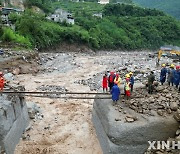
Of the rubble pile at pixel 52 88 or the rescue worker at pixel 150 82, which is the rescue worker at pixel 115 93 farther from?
the rubble pile at pixel 52 88

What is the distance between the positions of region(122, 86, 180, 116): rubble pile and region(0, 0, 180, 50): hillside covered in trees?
19563 millimetres

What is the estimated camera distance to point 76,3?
265ft

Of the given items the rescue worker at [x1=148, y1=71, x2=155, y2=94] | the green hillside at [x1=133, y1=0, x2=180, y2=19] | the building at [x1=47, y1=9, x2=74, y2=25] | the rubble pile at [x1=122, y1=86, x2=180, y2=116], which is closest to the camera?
the rubble pile at [x1=122, y1=86, x2=180, y2=116]

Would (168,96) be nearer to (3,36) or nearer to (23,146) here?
(23,146)

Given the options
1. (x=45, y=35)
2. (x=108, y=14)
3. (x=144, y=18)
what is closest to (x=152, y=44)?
(x=144, y=18)

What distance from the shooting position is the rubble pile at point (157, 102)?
10.4 meters

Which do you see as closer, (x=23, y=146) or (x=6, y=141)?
(x=6, y=141)

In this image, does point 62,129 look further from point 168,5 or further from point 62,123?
point 168,5

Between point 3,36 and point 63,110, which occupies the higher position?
point 3,36

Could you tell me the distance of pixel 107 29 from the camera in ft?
177

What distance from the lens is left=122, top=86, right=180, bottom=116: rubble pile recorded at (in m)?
10.4

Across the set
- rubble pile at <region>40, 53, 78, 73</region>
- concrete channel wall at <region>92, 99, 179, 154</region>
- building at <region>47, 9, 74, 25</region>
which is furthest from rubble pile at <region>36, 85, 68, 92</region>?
building at <region>47, 9, 74, 25</region>

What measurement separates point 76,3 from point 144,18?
24.4 meters

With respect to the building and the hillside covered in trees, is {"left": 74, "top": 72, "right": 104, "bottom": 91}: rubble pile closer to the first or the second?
the hillside covered in trees
